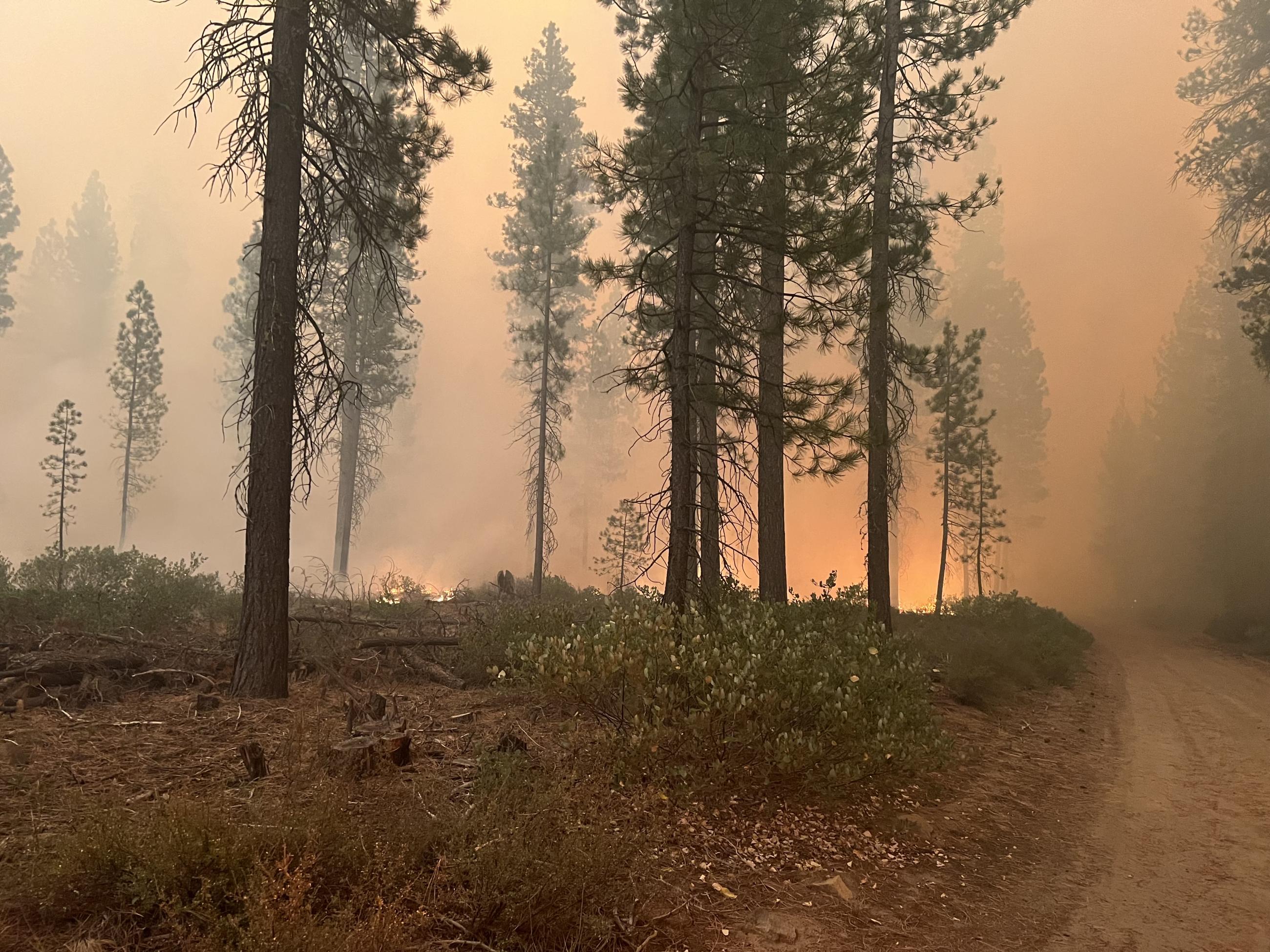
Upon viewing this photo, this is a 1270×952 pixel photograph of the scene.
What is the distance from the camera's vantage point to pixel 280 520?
765 cm

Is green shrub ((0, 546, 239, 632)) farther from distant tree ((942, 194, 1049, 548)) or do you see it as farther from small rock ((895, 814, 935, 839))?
distant tree ((942, 194, 1049, 548))

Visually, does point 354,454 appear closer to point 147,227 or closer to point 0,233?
point 0,233

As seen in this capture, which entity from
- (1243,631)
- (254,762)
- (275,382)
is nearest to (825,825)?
(254,762)

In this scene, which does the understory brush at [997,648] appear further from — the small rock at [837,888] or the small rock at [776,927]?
the small rock at [776,927]

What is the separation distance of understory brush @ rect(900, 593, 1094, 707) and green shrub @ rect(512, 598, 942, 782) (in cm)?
488

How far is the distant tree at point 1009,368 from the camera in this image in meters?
40.1

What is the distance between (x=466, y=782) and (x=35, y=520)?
230ft

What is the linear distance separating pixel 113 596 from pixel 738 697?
391 inches

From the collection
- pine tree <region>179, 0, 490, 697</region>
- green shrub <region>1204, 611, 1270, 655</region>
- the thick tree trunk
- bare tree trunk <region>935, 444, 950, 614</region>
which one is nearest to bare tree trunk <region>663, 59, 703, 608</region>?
the thick tree trunk

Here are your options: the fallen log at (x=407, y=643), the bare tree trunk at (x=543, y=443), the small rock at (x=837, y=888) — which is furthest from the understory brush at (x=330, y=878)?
the bare tree trunk at (x=543, y=443)

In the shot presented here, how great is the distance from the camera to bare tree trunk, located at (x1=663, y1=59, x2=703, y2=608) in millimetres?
7590

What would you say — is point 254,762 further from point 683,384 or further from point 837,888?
point 683,384

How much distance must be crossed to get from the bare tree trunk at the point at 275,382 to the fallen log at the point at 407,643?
227 cm

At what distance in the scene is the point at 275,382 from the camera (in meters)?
7.64
